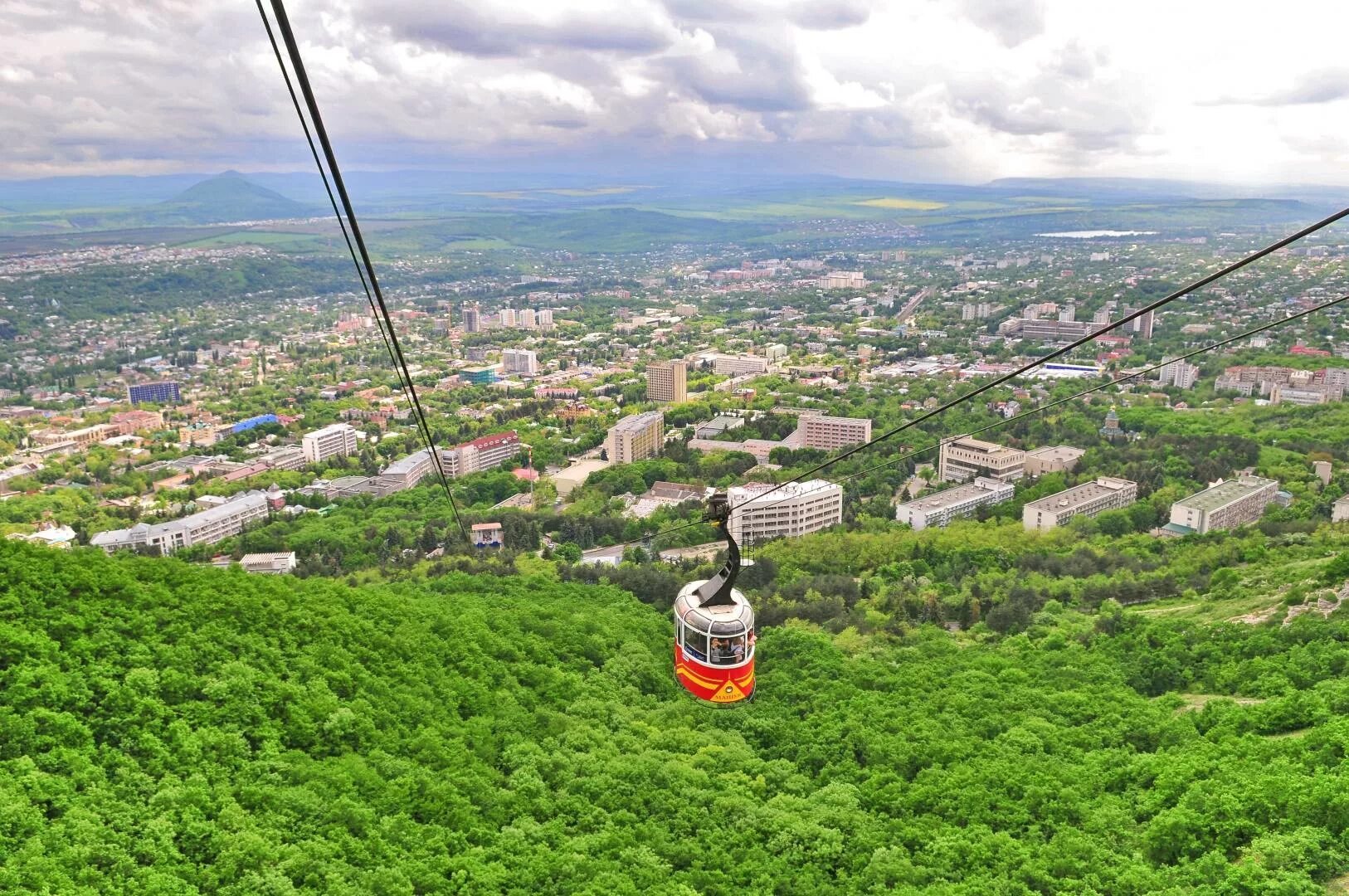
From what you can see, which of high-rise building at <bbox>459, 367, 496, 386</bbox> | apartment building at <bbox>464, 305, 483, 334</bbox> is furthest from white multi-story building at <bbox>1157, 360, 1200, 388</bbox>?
apartment building at <bbox>464, 305, 483, 334</bbox>

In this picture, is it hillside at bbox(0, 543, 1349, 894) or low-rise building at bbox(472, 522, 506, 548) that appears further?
low-rise building at bbox(472, 522, 506, 548)

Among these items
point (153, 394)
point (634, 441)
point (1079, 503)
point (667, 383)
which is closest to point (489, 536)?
point (634, 441)

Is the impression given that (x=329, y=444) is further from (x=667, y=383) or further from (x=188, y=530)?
(x=667, y=383)

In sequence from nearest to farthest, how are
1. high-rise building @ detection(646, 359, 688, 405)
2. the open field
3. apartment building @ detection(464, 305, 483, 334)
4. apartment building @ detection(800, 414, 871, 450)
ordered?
apartment building @ detection(800, 414, 871, 450) < high-rise building @ detection(646, 359, 688, 405) < apartment building @ detection(464, 305, 483, 334) < the open field

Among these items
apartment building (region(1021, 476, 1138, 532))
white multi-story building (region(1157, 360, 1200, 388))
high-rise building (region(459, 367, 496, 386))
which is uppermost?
white multi-story building (region(1157, 360, 1200, 388))

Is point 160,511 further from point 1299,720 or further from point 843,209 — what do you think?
point 843,209

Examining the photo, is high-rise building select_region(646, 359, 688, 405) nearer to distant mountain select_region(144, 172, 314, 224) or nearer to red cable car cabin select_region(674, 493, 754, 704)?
red cable car cabin select_region(674, 493, 754, 704)

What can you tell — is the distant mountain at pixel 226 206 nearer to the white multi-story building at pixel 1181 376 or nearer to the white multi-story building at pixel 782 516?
the white multi-story building at pixel 782 516
